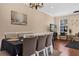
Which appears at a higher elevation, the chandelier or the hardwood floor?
the chandelier

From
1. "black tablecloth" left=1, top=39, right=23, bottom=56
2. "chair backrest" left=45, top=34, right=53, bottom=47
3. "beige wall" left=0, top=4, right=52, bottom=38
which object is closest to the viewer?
"beige wall" left=0, top=4, right=52, bottom=38

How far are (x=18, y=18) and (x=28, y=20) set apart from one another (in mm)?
166

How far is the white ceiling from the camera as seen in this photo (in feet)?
4.93

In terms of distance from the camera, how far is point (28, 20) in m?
1.55

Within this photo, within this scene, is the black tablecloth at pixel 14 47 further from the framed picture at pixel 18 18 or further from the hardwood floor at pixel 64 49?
the hardwood floor at pixel 64 49

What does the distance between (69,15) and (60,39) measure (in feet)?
1.41

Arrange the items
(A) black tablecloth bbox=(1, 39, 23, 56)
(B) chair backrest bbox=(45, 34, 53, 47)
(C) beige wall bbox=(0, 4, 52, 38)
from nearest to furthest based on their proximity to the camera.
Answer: (C) beige wall bbox=(0, 4, 52, 38), (A) black tablecloth bbox=(1, 39, 23, 56), (B) chair backrest bbox=(45, 34, 53, 47)

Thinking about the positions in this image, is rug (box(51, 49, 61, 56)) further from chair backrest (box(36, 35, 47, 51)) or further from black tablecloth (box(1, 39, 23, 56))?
black tablecloth (box(1, 39, 23, 56))

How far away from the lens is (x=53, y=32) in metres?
1.62

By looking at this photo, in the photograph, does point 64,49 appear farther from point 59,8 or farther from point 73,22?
point 59,8

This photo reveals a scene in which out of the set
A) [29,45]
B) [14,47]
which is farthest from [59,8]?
[14,47]

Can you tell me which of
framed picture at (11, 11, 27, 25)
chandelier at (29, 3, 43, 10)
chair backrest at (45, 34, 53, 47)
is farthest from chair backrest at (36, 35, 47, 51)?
chandelier at (29, 3, 43, 10)

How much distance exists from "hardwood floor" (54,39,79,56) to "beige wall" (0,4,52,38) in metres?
0.30

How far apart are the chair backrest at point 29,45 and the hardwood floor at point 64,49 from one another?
38cm
